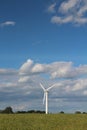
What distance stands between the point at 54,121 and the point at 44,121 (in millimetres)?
1413

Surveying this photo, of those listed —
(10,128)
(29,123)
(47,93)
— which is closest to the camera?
(10,128)

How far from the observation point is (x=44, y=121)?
55.8 meters

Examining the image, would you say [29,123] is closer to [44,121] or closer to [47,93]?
[44,121]

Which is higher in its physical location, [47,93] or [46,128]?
[47,93]

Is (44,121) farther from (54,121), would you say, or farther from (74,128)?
(74,128)

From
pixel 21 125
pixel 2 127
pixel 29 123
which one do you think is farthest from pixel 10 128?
pixel 29 123

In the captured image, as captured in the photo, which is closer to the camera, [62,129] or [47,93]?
[62,129]

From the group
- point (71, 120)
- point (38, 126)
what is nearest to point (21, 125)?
point (38, 126)

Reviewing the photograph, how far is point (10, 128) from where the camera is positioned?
149 feet

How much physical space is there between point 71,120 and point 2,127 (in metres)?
14.6

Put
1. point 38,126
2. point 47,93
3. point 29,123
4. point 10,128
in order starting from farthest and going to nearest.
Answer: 1. point 47,93
2. point 29,123
3. point 38,126
4. point 10,128

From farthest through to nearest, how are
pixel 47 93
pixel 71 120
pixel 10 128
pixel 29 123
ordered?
pixel 47 93 < pixel 71 120 < pixel 29 123 < pixel 10 128

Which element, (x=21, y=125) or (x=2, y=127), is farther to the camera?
(x=21, y=125)

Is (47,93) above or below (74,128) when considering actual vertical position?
above
